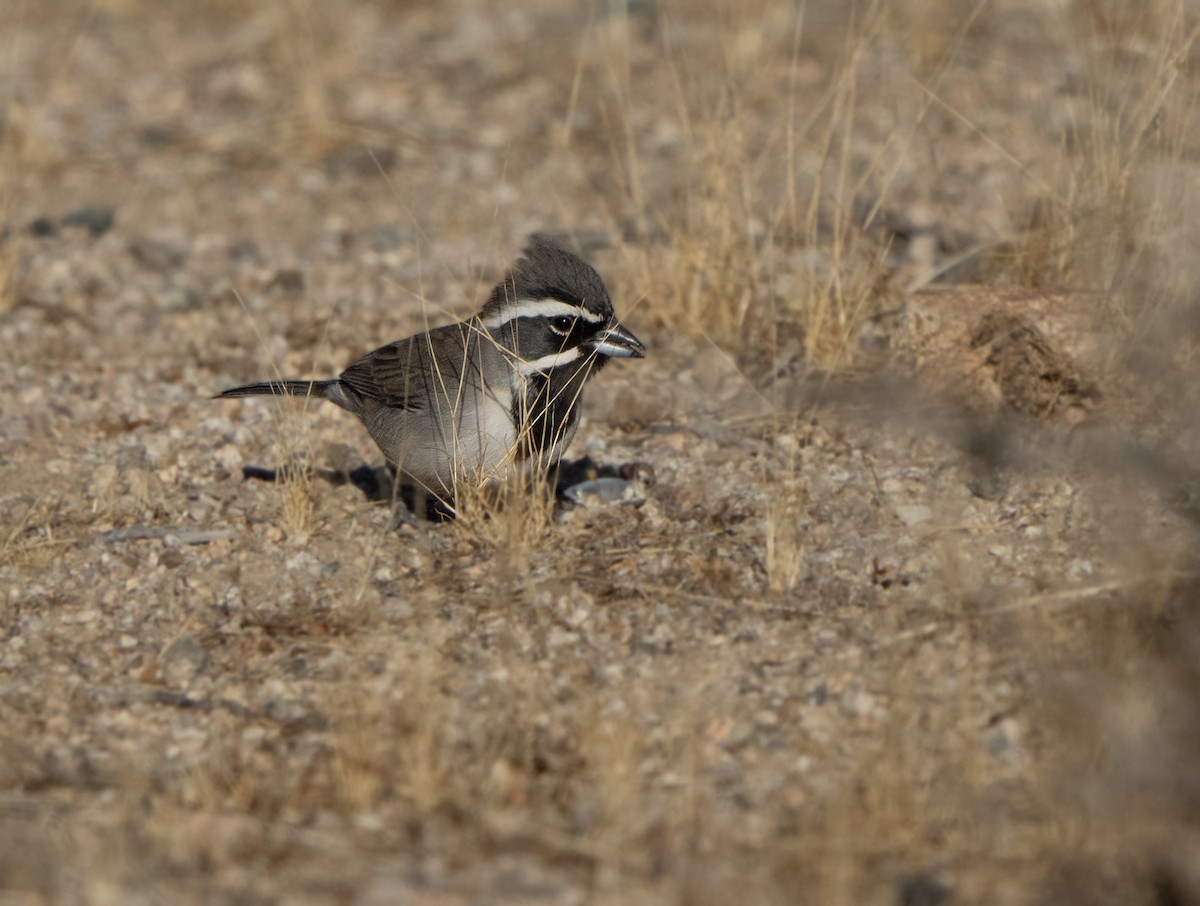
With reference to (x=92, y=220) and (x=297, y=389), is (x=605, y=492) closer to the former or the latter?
(x=297, y=389)

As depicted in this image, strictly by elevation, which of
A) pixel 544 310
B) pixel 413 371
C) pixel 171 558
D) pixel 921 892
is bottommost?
pixel 171 558

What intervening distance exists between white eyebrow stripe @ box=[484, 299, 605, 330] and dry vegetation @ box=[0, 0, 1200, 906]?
2.39ft

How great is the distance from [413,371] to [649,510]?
4.32ft

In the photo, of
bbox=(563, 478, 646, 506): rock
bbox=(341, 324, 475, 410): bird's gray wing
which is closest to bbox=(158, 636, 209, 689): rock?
bbox=(341, 324, 475, 410): bird's gray wing

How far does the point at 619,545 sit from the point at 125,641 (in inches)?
86.5

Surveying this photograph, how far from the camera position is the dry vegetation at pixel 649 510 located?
4.88 metres

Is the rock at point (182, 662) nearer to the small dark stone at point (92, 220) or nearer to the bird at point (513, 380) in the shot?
the bird at point (513, 380)

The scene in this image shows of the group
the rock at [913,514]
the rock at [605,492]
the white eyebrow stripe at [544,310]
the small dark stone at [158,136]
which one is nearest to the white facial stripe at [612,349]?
the white eyebrow stripe at [544,310]

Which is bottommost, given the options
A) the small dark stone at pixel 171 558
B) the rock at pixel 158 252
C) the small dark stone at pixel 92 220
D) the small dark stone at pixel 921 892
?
the small dark stone at pixel 171 558

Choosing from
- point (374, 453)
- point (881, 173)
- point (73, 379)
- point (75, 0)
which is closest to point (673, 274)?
point (374, 453)

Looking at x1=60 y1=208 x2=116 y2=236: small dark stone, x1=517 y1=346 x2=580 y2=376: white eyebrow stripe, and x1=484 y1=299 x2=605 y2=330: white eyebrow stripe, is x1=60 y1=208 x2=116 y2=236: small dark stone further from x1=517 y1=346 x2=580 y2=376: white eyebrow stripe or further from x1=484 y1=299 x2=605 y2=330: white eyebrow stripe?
x1=517 y1=346 x2=580 y2=376: white eyebrow stripe

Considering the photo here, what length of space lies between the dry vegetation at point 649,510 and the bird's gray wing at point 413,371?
44 cm

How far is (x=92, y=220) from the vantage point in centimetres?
1076

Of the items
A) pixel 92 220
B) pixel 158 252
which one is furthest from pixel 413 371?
pixel 92 220
